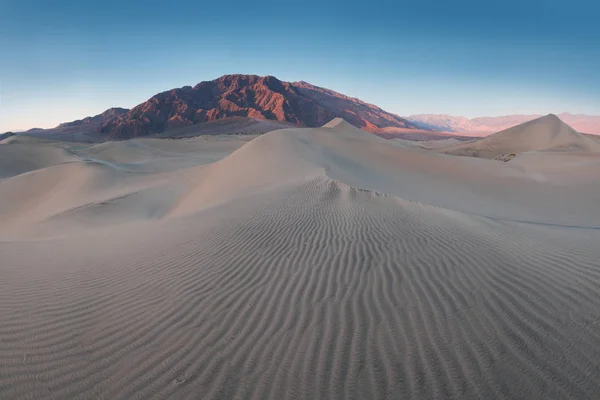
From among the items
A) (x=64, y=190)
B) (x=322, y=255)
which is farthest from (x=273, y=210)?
(x=64, y=190)

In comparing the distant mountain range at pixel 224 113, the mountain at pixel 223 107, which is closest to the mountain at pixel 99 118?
the distant mountain range at pixel 224 113

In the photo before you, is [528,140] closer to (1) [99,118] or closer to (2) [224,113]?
(2) [224,113]

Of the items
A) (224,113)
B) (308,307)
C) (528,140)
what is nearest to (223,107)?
(224,113)

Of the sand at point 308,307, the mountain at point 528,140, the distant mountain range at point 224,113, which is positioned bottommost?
the sand at point 308,307

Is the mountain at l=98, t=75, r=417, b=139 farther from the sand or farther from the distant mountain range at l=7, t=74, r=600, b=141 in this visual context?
the sand

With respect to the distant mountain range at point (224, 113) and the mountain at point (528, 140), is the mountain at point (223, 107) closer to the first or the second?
the distant mountain range at point (224, 113)
